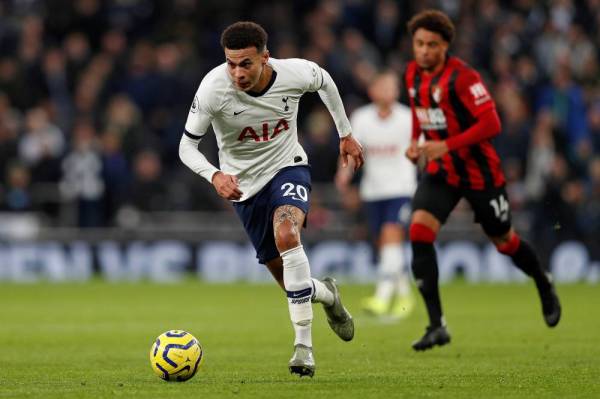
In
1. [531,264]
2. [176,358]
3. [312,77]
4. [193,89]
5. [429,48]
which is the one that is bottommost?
[176,358]

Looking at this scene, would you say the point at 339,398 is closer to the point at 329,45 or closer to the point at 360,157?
the point at 360,157

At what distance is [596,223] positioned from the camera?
1934 centimetres

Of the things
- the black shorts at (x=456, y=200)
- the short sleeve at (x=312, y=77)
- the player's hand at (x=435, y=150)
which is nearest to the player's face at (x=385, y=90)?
the black shorts at (x=456, y=200)

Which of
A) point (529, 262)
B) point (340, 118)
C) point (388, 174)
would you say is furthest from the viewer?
point (388, 174)

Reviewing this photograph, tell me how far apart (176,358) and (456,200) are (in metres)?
3.16

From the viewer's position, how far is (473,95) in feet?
32.2

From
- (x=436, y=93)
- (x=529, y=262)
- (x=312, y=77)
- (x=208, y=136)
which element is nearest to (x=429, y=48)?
(x=436, y=93)

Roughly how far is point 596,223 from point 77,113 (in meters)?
8.77

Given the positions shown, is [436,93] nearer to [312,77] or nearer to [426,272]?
[426,272]

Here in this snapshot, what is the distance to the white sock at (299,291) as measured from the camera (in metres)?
8.09

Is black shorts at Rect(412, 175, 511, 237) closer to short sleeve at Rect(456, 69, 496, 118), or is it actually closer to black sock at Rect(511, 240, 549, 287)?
black sock at Rect(511, 240, 549, 287)

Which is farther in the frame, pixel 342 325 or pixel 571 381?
pixel 342 325

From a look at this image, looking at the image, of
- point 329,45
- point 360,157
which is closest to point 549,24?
point 329,45

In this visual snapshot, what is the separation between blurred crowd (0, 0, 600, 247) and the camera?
20156mm
